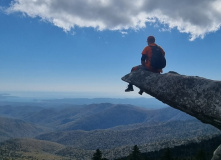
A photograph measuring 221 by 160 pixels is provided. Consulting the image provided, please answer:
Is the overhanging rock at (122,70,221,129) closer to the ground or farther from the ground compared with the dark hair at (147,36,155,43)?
closer to the ground

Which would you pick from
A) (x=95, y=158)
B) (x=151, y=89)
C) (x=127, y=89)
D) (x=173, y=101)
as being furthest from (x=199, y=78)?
(x=95, y=158)

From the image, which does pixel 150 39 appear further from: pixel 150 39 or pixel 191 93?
pixel 191 93

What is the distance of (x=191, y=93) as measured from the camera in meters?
17.4

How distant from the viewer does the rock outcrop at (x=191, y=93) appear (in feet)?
52.5

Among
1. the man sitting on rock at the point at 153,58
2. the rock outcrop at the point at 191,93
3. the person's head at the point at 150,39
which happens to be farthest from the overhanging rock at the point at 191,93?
the person's head at the point at 150,39

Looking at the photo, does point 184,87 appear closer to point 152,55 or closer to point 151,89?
point 151,89

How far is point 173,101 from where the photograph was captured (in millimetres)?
18891

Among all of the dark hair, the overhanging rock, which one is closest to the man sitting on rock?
the dark hair

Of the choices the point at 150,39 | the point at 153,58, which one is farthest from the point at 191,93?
the point at 150,39

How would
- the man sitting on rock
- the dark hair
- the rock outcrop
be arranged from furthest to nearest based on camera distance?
the dark hair, the man sitting on rock, the rock outcrop

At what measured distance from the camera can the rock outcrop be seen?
1602 cm

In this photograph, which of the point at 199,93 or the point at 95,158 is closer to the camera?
the point at 199,93

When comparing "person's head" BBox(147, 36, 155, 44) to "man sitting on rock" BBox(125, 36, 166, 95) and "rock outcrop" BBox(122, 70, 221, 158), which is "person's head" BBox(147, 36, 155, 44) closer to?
"man sitting on rock" BBox(125, 36, 166, 95)

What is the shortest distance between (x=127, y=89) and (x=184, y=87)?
844 cm
